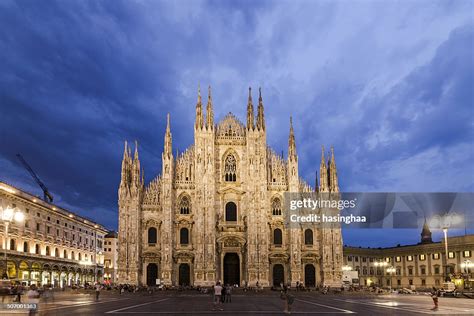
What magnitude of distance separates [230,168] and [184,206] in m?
8.29

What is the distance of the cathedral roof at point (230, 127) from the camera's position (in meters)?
71.8

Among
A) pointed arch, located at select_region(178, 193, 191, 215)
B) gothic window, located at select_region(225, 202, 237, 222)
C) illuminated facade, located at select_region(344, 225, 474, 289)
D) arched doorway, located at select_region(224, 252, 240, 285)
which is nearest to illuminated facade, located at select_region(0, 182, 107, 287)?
pointed arch, located at select_region(178, 193, 191, 215)

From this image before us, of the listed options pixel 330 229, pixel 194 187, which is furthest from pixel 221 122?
pixel 330 229

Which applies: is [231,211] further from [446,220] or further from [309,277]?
[446,220]

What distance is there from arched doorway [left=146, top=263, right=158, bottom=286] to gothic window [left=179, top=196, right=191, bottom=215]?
800cm

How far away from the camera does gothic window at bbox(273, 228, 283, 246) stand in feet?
229

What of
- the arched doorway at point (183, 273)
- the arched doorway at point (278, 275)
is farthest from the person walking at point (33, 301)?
the arched doorway at point (278, 275)

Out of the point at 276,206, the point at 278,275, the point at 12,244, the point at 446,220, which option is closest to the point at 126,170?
the point at 12,244

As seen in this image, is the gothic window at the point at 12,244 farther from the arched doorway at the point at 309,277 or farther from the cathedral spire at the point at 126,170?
the arched doorway at the point at 309,277

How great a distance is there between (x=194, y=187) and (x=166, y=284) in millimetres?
13245

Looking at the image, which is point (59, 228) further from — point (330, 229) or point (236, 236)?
point (330, 229)

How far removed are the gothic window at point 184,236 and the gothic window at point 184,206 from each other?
2293 millimetres

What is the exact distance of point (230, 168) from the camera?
7125cm

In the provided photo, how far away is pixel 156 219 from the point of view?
2692 inches
